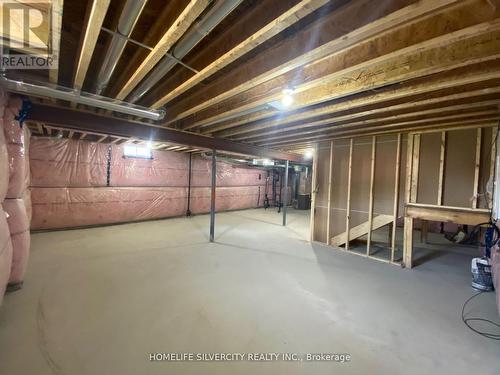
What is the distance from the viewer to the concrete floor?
1.62m

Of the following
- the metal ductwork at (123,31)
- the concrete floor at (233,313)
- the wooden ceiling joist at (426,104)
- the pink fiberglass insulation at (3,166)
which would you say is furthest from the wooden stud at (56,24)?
the wooden ceiling joist at (426,104)

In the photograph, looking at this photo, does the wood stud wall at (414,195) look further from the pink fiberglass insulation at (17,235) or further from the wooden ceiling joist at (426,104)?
the pink fiberglass insulation at (17,235)

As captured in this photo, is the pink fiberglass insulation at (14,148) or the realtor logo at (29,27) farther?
the pink fiberglass insulation at (14,148)

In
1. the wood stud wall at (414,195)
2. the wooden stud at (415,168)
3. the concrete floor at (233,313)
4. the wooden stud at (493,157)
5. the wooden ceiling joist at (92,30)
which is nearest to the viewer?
the wooden ceiling joist at (92,30)

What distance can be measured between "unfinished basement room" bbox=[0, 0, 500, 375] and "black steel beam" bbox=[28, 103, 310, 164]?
2cm

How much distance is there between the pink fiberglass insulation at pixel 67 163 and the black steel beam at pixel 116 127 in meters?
2.81

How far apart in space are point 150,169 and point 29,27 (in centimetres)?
523

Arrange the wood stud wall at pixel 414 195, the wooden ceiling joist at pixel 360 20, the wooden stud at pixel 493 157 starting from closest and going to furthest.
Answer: the wooden ceiling joist at pixel 360 20 < the wooden stud at pixel 493 157 < the wood stud wall at pixel 414 195

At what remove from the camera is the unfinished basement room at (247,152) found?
1438mm

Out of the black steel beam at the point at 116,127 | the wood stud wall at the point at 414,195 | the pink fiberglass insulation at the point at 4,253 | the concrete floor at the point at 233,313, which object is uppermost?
the black steel beam at the point at 116,127

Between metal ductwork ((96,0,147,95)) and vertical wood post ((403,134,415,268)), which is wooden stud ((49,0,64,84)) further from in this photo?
vertical wood post ((403,134,415,268))

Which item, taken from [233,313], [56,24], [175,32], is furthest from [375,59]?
[233,313]

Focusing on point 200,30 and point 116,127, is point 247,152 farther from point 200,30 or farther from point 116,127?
point 200,30

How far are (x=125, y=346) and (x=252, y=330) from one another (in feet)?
3.34
